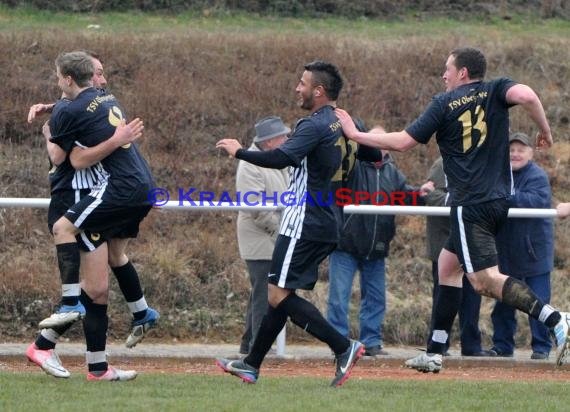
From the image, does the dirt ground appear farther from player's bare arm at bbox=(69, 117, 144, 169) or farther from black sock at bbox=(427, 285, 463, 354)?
player's bare arm at bbox=(69, 117, 144, 169)

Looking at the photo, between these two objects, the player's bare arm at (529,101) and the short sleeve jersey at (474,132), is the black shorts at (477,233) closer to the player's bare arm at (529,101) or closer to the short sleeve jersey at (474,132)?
the short sleeve jersey at (474,132)

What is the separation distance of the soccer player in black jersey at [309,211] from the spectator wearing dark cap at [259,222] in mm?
2444

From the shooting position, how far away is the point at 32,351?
891cm

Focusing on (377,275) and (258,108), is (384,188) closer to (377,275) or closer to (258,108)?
(377,275)

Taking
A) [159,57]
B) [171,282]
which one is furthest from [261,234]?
[159,57]

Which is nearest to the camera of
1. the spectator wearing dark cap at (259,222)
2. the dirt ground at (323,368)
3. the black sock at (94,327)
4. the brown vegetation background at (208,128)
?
the black sock at (94,327)

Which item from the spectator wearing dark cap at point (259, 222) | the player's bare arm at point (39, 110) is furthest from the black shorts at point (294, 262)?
the spectator wearing dark cap at point (259, 222)

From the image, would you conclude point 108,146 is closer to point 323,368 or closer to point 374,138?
point 374,138

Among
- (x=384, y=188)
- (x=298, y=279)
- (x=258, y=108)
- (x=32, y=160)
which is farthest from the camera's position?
(x=258, y=108)

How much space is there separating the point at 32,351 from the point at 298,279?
2128mm

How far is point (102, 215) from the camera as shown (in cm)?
866

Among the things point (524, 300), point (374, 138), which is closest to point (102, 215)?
point (374, 138)

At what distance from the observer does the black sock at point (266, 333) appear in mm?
8727

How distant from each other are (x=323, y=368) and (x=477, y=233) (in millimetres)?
3268
